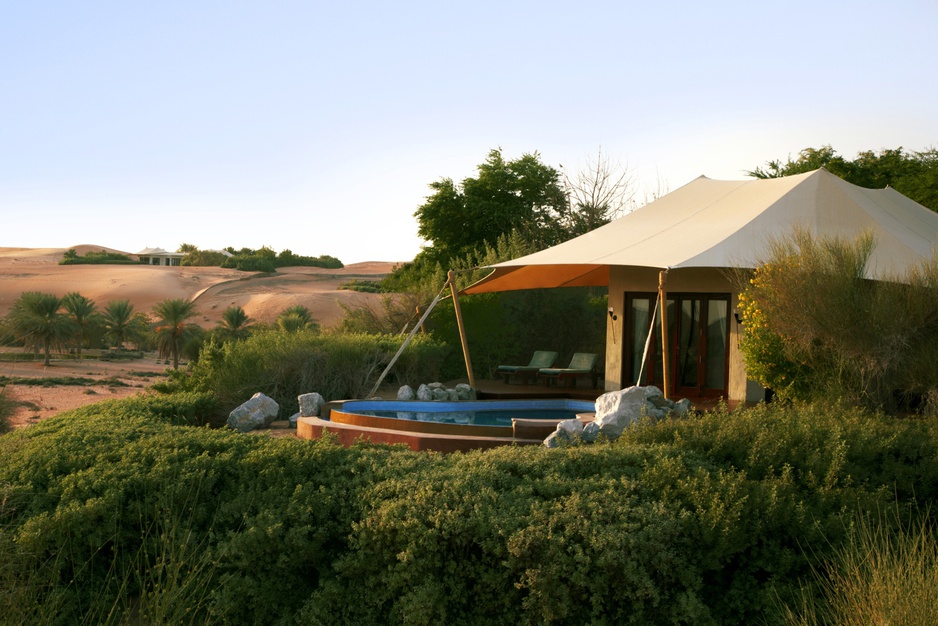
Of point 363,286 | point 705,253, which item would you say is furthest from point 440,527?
point 363,286

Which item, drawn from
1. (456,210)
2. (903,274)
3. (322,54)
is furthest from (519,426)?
(456,210)

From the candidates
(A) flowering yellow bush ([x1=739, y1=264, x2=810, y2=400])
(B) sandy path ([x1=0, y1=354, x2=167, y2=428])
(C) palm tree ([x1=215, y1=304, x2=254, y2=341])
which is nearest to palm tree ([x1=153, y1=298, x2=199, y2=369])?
(B) sandy path ([x1=0, y1=354, x2=167, y2=428])

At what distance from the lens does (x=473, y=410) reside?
11945 millimetres

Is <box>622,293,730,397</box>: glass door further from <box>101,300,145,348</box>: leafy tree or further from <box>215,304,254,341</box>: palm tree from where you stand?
<box>101,300,145,348</box>: leafy tree

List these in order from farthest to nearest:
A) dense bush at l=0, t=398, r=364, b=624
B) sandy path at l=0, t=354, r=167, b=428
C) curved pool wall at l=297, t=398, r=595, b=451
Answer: sandy path at l=0, t=354, r=167, b=428 → curved pool wall at l=297, t=398, r=595, b=451 → dense bush at l=0, t=398, r=364, b=624

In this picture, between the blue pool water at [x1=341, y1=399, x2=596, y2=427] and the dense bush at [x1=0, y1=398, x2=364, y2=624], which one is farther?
the blue pool water at [x1=341, y1=399, x2=596, y2=427]

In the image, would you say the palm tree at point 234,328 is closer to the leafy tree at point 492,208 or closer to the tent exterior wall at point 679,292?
the leafy tree at point 492,208

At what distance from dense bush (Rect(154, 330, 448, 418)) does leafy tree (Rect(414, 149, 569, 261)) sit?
1387 centimetres

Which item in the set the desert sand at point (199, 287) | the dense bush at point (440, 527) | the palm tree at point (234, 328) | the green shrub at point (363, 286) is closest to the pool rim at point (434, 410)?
the dense bush at point (440, 527)

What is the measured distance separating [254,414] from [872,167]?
21.6 m

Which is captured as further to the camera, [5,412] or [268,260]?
[268,260]

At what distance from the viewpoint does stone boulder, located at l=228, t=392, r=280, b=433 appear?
35.8 ft

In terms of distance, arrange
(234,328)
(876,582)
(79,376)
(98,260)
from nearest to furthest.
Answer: (876,582) < (79,376) < (234,328) < (98,260)

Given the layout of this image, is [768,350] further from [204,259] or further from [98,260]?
[98,260]
